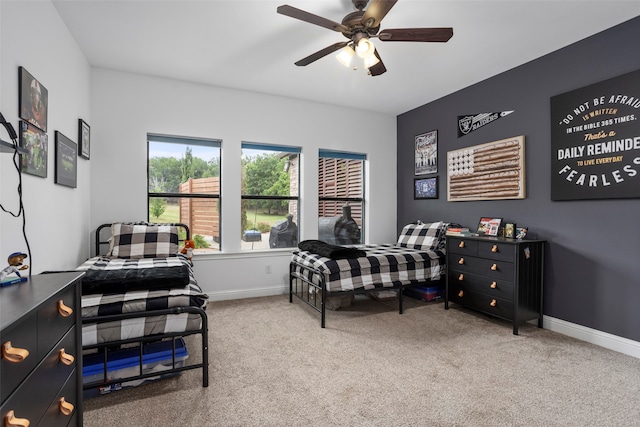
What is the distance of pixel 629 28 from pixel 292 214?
3.75 metres

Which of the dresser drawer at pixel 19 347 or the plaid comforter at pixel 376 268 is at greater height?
the dresser drawer at pixel 19 347

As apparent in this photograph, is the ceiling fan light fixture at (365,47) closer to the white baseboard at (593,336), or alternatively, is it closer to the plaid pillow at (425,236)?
the plaid pillow at (425,236)

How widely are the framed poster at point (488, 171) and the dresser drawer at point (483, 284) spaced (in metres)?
0.94

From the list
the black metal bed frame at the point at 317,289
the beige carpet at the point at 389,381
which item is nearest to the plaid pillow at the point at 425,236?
the black metal bed frame at the point at 317,289

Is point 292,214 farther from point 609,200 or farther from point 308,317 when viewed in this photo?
point 609,200

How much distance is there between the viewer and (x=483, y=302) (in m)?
3.20

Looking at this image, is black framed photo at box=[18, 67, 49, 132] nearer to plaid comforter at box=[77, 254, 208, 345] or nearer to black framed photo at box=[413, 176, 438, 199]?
plaid comforter at box=[77, 254, 208, 345]

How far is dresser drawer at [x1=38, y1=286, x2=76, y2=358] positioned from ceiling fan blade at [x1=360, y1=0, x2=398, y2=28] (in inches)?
86.4

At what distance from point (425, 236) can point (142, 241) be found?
3214 millimetres

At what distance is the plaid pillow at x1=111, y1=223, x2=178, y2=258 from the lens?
3.07 m

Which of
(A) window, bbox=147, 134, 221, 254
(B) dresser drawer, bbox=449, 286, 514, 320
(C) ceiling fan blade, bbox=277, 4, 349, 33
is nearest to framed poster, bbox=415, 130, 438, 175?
(B) dresser drawer, bbox=449, 286, 514, 320

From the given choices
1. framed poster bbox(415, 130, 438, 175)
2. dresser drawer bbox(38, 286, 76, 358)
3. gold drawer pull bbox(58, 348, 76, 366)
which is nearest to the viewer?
dresser drawer bbox(38, 286, 76, 358)

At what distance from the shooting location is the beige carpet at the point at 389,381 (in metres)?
1.75

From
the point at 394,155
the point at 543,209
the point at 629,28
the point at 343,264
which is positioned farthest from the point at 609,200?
the point at 394,155
